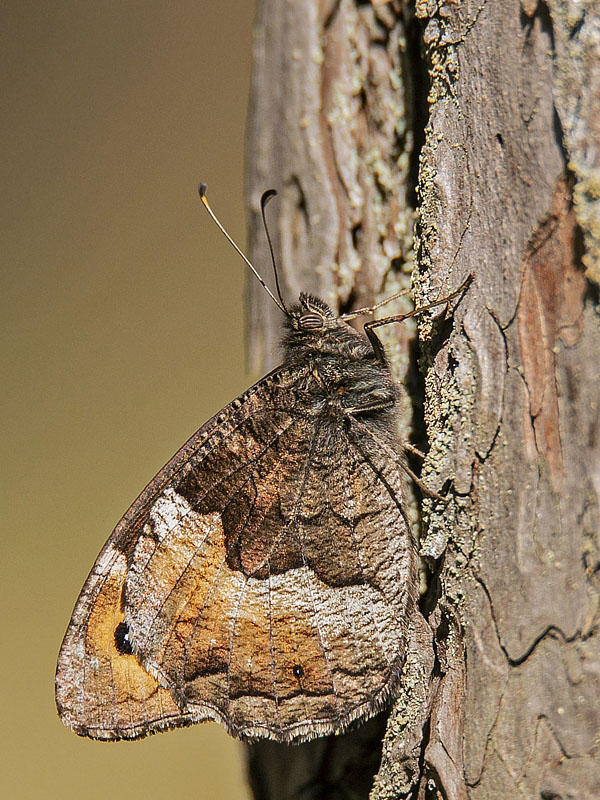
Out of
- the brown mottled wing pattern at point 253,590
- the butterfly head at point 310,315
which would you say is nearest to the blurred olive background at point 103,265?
the butterfly head at point 310,315

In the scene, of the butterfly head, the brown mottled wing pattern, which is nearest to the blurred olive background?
the butterfly head

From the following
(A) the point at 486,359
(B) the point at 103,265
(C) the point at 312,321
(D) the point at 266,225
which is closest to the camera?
(A) the point at 486,359

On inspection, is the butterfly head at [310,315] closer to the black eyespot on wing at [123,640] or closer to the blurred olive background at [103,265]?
the black eyespot on wing at [123,640]

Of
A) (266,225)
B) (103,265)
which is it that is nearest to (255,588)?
(266,225)

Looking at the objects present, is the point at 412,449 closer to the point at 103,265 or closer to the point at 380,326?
the point at 380,326

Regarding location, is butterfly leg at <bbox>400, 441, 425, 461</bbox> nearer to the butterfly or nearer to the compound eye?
the butterfly

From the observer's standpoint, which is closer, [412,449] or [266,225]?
[412,449]

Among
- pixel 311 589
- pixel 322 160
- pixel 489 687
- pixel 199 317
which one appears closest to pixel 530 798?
pixel 489 687
